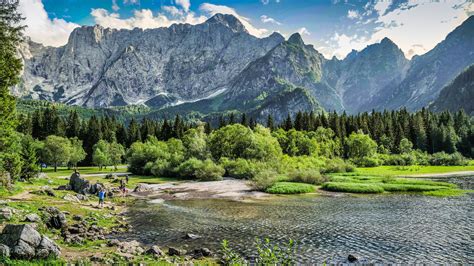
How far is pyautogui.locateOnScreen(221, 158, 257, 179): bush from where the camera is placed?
93825 millimetres

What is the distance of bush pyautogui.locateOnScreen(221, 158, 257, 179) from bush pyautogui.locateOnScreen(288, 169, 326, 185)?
14.0 metres

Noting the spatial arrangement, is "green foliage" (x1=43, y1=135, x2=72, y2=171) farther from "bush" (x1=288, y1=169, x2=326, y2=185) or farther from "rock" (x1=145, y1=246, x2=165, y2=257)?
"rock" (x1=145, y1=246, x2=165, y2=257)

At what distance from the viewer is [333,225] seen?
38.2m

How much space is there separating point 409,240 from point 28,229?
3054 centimetres

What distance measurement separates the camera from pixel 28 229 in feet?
69.4

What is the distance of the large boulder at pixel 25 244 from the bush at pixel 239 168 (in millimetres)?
72286

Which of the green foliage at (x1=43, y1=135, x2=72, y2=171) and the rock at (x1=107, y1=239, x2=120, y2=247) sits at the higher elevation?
the green foliage at (x1=43, y1=135, x2=72, y2=171)

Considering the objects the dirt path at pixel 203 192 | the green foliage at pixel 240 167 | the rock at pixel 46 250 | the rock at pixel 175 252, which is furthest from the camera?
the green foliage at pixel 240 167

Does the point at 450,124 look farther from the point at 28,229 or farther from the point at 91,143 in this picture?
the point at 28,229

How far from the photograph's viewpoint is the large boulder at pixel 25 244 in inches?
761

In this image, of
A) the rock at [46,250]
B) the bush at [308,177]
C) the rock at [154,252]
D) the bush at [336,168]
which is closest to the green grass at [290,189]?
the bush at [308,177]

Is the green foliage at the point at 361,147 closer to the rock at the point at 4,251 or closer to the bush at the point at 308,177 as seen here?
the bush at the point at 308,177

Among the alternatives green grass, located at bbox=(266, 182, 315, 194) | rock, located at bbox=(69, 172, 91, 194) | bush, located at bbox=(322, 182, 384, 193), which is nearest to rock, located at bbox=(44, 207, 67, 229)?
rock, located at bbox=(69, 172, 91, 194)

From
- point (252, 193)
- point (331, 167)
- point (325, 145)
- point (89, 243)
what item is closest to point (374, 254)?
point (89, 243)
